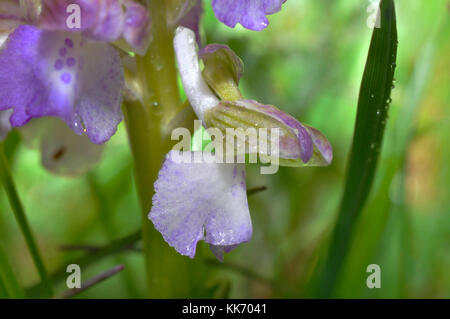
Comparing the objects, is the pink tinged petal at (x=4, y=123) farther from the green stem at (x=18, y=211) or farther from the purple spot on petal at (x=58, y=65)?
the purple spot on petal at (x=58, y=65)

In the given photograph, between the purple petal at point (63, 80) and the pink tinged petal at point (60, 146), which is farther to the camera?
the pink tinged petal at point (60, 146)

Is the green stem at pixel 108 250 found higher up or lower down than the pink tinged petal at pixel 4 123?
lower down

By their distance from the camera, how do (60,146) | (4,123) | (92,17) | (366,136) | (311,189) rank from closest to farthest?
(92,17), (366,136), (4,123), (60,146), (311,189)

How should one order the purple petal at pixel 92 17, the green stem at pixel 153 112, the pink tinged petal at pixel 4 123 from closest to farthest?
the purple petal at pixel 92 17 → the green stem at pixel 153 112 → the pink tinged petal at pixel 4 123

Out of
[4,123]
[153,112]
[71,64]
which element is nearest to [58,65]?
[71,64]

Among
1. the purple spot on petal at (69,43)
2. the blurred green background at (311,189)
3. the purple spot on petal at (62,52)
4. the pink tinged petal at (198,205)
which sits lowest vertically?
the blurred green background at (311,189)

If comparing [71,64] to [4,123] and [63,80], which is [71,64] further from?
[4,123]

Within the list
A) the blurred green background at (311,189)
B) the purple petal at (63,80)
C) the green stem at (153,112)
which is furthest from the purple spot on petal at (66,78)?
the blurred green background at (311,189)

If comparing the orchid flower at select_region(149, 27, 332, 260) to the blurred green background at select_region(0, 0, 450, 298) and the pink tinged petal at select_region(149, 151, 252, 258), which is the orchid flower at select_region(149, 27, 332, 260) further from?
the blurred green background at select_region(0, 0, 450, 298)

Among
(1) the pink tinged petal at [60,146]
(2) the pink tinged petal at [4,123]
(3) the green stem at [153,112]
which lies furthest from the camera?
(1) the pink tinged petal at [60,146]

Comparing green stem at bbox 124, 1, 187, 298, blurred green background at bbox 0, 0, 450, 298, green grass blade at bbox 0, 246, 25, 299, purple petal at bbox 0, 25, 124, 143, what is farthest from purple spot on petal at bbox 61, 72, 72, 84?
blurred green background at bbox 0, 0, 450, 298
